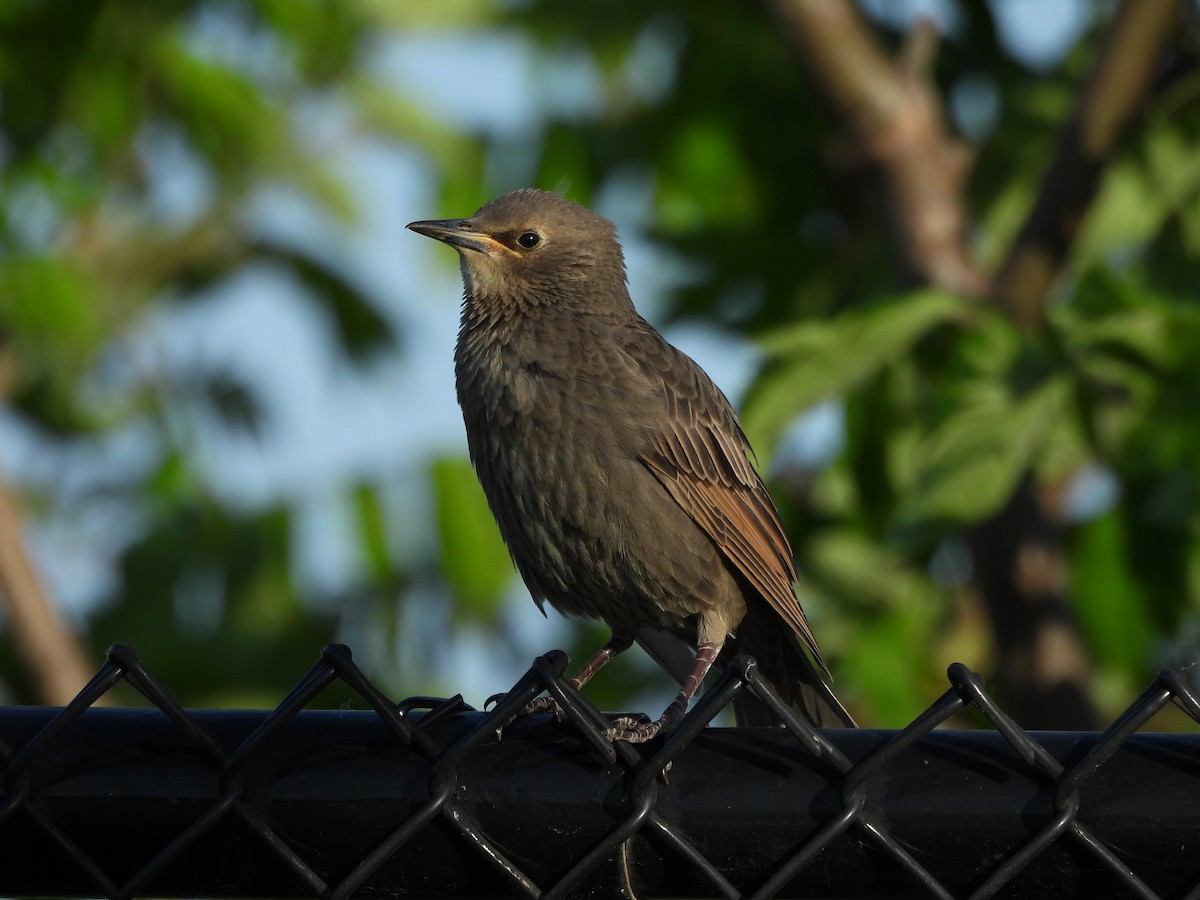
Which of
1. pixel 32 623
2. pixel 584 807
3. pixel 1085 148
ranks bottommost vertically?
pixel 584 807

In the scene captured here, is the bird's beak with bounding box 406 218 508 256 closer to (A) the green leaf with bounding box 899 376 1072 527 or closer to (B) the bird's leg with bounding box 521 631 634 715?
(B) the bird's leg with bounding box 521 631 634 715

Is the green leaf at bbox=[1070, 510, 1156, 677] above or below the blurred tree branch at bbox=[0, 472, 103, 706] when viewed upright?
below

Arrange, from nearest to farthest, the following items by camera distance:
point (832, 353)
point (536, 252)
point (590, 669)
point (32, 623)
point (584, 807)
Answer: point (584, 807) < point (832, 353) < point (590, 669) < point (536, 252) < point (32, 623)

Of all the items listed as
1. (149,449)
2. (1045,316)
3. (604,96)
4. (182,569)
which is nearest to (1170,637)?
(1045,316)

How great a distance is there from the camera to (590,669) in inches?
174

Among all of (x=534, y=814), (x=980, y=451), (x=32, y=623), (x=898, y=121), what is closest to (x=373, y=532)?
(x=32, y=623)

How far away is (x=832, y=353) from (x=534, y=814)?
80.3 inches

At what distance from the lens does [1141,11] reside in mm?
4984

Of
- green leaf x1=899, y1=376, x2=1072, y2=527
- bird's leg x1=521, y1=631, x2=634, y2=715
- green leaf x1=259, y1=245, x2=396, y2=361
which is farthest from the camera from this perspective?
green leaf x1=259, y1=245, x2=396, y2=361

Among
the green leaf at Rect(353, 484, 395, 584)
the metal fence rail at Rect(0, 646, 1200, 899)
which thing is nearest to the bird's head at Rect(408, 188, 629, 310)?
the metal fence rail at Rect(0, 646, 1200, 899)

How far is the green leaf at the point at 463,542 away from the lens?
A: 944 centimetres

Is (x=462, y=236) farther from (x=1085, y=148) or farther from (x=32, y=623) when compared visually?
(x=32, y=623)

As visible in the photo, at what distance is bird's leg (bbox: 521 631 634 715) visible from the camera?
396 cm

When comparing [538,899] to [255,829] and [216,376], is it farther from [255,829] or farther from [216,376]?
[216,376]
